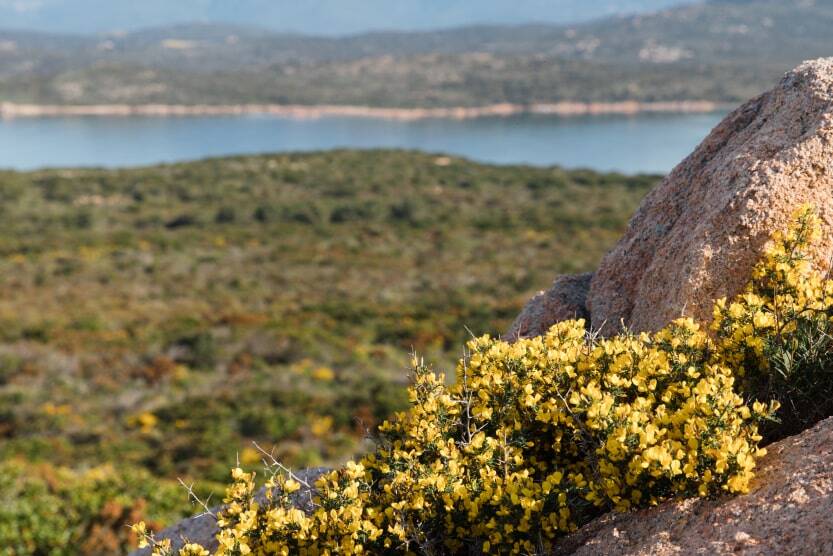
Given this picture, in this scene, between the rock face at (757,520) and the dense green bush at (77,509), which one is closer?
the rock face at (757,520)

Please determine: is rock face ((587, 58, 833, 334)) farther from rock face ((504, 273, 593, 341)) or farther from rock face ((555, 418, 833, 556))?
rock face ((555, 418, 833, 556))

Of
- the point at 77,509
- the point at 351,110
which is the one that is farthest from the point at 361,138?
the point at 77,509

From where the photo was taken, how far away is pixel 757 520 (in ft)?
7.65

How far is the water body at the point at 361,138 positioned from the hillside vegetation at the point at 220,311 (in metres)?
37.5

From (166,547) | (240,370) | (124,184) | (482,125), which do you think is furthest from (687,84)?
(166,547)

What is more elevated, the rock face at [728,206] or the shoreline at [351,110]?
the shoreline at [351,110]

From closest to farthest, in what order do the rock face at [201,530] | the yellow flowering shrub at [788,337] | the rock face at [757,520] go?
1. the rock face at [757,520]
2. the yellow flowering shrub at [788,337]
3. the rock face at [201,530]

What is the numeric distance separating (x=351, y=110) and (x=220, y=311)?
140 m

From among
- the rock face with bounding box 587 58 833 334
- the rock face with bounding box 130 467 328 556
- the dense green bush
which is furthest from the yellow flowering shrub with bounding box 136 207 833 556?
the dense green bush

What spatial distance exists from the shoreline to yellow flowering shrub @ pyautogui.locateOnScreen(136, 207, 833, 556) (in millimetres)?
148027

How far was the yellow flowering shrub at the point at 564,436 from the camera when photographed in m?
2.47

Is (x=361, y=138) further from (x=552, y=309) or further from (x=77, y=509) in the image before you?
(x=552, y=309)

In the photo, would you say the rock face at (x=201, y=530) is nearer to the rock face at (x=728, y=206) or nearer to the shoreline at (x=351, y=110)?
the rock face at (x=728, y=206)

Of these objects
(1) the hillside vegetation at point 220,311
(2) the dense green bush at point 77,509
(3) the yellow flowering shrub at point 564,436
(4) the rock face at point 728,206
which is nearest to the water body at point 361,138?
(1) the hillside vegetation at point 220,311
